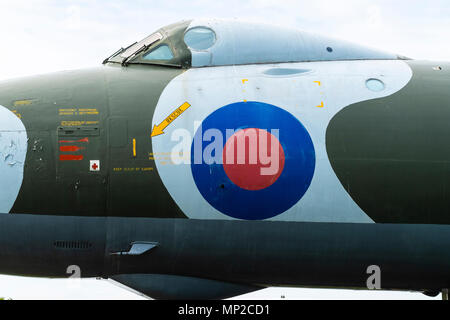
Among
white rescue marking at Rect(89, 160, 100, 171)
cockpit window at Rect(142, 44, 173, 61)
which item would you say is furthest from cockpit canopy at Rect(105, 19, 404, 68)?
white rescue marking at Rect(89, 160, 100, 171)

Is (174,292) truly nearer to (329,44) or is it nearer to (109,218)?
(109,218)

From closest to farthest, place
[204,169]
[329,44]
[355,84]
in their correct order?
[204,169] < [355,84] < [329,44]

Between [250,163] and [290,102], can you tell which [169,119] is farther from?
[290,102]

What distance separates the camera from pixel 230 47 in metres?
8.55

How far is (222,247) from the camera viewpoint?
762 cm

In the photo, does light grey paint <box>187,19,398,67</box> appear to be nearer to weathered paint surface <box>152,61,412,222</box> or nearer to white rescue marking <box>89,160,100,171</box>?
weathered paint surface <box>152,61,412,222</box>

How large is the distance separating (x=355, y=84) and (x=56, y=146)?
449cm

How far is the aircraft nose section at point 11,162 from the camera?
7.51m

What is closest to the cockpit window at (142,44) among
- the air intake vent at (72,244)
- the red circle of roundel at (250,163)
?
the red circle of roundel at (250,163)

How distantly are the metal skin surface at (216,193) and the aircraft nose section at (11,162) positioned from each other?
15 mm

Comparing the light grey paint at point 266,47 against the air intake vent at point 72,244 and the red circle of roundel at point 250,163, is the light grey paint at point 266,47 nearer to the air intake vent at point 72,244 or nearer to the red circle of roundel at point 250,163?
the red circle of roundel at point 250,163

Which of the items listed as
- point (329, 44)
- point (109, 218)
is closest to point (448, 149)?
point (329, 44)

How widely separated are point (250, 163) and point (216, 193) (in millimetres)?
637

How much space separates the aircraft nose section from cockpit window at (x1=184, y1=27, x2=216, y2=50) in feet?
9.52
